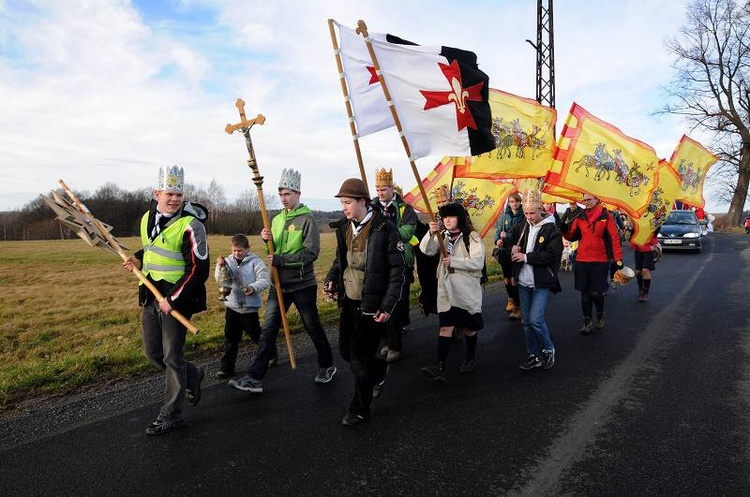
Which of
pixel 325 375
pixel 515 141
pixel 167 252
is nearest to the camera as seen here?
pixel 167 252

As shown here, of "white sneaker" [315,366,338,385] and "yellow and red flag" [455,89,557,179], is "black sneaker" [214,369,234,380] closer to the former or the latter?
"white sneaker" [315,366,338,385]

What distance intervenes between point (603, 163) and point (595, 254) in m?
1.28

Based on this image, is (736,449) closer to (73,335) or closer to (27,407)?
(27,407)

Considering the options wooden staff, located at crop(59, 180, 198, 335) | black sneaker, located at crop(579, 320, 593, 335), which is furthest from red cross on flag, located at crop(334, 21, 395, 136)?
black sneaker, located at crop(579, 320, 593, 335)

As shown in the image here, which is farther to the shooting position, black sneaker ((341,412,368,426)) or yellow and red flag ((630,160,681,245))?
yellow and red flag ((630,160,681,245))

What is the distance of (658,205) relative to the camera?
299 inches

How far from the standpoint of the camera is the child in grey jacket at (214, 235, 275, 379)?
17.2ft

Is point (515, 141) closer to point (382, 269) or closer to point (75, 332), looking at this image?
point (382, 269)

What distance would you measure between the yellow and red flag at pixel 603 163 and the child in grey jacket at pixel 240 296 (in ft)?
13.1

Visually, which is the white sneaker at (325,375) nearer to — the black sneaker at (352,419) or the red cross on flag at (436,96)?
the black sneaker at (352,419)

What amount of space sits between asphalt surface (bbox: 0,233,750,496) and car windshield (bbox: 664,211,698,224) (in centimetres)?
1673

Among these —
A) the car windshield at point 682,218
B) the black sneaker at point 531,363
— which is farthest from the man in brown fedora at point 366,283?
the car windshield at point 682,218

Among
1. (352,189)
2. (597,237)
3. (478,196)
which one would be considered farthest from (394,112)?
(478,196)

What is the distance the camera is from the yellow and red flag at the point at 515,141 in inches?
299
